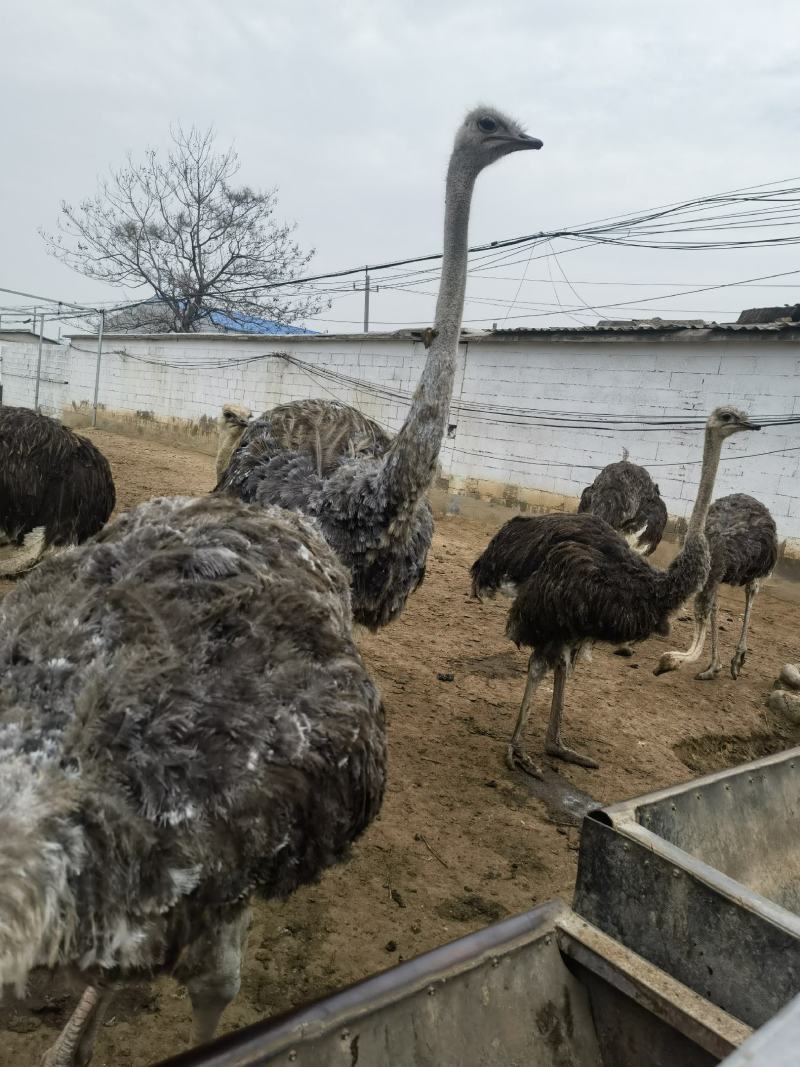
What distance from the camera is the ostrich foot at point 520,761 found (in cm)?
379

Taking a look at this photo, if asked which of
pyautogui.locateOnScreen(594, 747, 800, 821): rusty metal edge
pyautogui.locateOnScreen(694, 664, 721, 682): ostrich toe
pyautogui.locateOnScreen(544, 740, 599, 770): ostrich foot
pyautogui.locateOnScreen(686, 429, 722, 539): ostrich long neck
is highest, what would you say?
pyautogui.locateOnScreen(686, 429, 722, 539): ostrich long neck

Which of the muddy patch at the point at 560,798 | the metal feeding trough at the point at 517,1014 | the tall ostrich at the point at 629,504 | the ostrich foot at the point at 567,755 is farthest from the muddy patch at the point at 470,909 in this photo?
the tall ostrich at the point at 629,504

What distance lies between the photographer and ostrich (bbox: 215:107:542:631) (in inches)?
132

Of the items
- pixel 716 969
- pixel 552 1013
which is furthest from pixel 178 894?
pixel 716 969

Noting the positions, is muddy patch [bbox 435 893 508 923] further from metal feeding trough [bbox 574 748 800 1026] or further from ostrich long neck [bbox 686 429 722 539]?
ostrich long neck [bbox 686 429 722 539]

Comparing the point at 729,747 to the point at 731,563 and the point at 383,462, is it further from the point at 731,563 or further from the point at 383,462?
the point at 383,462

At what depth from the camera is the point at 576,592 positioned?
12.2 ft

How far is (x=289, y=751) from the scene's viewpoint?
1.37 metres

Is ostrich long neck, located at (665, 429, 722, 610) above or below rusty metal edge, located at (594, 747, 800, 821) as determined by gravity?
above

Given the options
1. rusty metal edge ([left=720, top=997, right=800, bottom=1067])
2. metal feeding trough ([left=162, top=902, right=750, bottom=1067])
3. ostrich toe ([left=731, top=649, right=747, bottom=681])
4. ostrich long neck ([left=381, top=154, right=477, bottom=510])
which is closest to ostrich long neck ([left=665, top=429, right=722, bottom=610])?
ostrich long neck ([left=381, top=154, right=477, bottom=510])

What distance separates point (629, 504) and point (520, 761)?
11.3 feet

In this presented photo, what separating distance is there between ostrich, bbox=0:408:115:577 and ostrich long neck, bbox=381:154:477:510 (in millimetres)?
2592

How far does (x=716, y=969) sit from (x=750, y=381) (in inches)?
287

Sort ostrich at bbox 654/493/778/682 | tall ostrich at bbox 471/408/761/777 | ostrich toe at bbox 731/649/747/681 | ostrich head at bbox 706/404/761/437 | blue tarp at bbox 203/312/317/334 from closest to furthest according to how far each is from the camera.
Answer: tall ostrich at bbox 471/408/761/777, ostrich head at bbox 706/404/761/437, ostrich at bbox 654/493/778/682, ostrich toe at bbox 731/649/747/681, blue tarp at bbox 203/312/317/334
